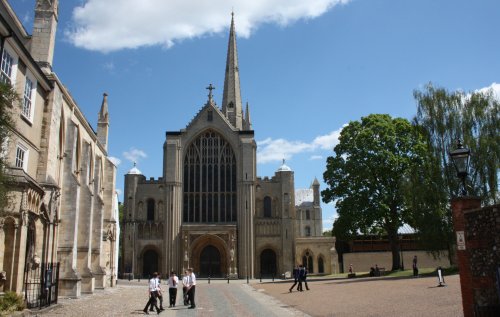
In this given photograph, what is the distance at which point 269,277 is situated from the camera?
5212 centimetres

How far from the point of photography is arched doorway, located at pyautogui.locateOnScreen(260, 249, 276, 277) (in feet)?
172

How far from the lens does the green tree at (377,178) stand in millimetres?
37562

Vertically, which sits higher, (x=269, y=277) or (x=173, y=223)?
(x=173, y=223)

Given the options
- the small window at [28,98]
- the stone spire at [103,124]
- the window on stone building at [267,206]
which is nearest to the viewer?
the small window at [28,98]

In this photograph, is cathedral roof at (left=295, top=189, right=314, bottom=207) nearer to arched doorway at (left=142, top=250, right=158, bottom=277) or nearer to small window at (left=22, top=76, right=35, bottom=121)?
arched doorway at (left=142, top=250, right=158, bottom=277)

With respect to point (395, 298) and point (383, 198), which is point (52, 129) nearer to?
point (395, 298)

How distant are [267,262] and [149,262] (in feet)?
41.4

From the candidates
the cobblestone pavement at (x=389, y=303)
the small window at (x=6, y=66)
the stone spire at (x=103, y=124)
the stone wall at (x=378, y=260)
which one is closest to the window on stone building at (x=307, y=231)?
the stone wall at (x=378, y=260)

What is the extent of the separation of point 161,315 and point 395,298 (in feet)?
28.9

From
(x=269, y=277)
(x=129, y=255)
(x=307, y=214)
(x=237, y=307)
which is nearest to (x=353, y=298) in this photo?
(x=237, y=307)

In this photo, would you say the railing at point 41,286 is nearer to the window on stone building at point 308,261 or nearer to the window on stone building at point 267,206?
the window on stone building at point 267,206

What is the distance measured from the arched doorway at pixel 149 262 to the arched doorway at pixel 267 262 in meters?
11.3

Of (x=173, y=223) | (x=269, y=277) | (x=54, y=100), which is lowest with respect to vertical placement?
(x=269, y=277)

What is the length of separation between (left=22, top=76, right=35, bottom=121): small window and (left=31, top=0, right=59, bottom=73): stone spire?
2.04 metres
